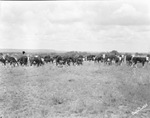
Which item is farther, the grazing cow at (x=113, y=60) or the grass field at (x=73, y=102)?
the grazing cow at (x=113, y=60)

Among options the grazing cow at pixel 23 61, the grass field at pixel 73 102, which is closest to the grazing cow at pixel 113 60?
the grazing cow at pixel 23 61

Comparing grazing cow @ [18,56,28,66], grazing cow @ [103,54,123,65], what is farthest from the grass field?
grazing cow @ [103,54,123,65]

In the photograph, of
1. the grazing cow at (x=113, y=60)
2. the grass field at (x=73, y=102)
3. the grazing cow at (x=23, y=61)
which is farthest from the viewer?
the grazing cow at (x=113, y=60)

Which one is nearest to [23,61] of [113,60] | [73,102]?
[113,60]

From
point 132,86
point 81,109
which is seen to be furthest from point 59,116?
point 132,86

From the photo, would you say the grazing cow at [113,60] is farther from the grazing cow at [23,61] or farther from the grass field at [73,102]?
the grass field at [73,102]

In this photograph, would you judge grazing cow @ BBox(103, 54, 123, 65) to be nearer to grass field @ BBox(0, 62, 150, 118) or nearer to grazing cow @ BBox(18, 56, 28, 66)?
grazing cow @ BBox(18, 56, 28, 66)

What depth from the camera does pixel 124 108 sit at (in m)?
7.59

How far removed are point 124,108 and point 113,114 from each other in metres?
0.71

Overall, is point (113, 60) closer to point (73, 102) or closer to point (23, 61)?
point (23, 61)

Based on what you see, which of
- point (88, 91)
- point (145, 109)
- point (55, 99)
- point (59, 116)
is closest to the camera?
point (59, 116)

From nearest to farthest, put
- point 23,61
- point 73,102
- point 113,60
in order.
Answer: point 73,102 → point 23,61 → point 113,60

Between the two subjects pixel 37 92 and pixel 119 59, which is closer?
pixel 37 92

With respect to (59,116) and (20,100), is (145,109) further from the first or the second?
(20,100)
